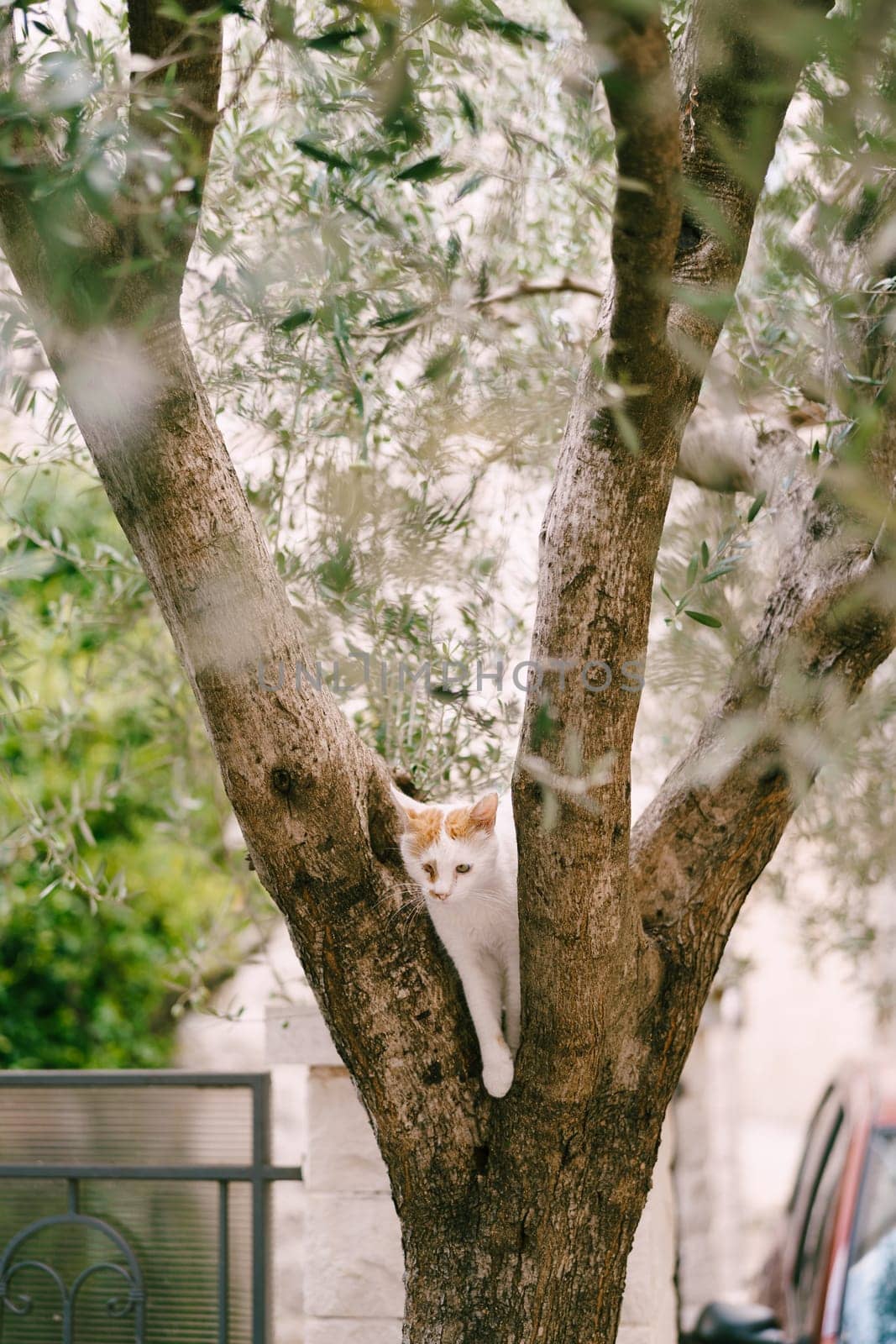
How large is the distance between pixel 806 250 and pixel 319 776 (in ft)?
4.71

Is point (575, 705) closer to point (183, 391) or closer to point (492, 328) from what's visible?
point (183, 391)

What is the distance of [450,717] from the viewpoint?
2.92 meters

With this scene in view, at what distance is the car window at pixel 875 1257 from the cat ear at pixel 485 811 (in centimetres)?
177

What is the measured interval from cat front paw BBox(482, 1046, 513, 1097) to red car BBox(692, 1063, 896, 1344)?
1.65 meters

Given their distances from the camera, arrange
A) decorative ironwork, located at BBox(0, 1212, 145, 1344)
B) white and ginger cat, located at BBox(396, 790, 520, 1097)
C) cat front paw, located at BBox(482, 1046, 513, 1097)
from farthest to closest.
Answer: decorative ironwork, located at BBox(0, 1212, 145, 1344), white and ginger cat, located at BBox(396, 790, 520, 1097), cat front paw, located at BBox(482, 1046, 513, 1097)

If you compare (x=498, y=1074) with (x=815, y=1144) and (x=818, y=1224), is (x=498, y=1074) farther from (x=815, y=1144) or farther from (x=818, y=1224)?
(x=815, y=1144)

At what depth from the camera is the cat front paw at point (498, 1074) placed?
2217 millimetres

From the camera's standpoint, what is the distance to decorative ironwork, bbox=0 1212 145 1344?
333cm

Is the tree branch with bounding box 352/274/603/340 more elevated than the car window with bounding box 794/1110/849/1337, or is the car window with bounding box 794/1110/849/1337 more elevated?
the tree branch with bounding box 352/274/603/340

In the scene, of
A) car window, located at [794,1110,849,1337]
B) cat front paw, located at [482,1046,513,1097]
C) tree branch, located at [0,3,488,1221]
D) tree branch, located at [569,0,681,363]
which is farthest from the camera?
car window, located at [794,1110,849,1337]

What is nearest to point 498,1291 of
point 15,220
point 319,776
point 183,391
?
point 319,776

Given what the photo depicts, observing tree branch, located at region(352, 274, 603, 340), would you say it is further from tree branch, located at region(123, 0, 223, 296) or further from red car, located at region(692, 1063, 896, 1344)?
red car, located at region(692, 1063, 896, 1344)

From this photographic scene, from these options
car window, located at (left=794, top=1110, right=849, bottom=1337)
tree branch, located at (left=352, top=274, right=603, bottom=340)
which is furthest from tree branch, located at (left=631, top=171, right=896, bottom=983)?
car window, located at (left=794, top=1110, right=849, bottom=1337)

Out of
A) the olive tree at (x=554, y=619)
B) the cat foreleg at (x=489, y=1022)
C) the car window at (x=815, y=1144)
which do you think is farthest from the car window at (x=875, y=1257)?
the cat foreleg at (x=489, y=1022)
